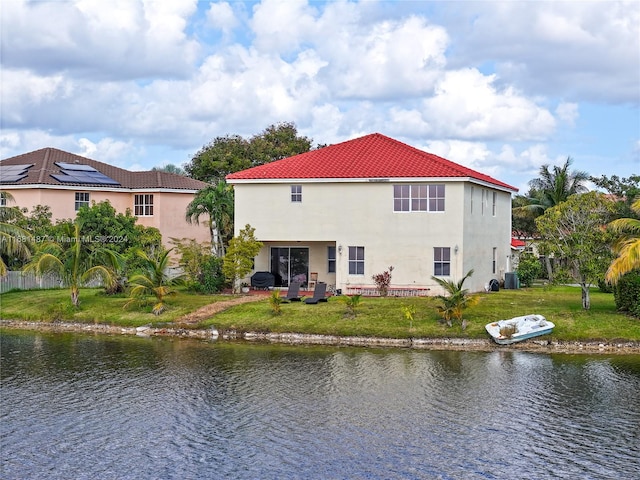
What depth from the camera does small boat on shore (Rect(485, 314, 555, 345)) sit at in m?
29.5

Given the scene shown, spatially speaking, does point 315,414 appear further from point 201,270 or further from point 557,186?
point 557,186

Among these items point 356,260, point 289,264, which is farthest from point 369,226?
point 289,264

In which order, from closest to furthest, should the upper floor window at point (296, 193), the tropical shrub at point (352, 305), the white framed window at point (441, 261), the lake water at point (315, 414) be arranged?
the lake water at point (315, 414)
the tropical shrub at point (352, 305)
the white framed window at point (441, 261)
the upper floor window at point (296, 193)

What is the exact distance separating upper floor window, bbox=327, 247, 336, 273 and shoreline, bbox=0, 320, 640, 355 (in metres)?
10.3

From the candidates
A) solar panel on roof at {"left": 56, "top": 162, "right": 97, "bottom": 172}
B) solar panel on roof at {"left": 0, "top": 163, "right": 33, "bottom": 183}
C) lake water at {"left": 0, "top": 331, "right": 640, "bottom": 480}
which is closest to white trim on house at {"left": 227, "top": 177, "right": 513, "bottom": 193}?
lake water at {"left": 0, "top": 331, "right": 640, "bottom": 480}

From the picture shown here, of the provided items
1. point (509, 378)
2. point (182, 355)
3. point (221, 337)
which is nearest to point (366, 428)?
point (509, 378)

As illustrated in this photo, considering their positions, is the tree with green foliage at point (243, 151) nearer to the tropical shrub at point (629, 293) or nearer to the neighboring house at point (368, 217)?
the neighboring house at point (368, 217)

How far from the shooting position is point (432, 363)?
26562 mm

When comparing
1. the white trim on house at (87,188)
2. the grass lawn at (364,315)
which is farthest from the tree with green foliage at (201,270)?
the white trim on house at (87,188)

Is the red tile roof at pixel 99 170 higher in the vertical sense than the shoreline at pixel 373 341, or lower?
higher

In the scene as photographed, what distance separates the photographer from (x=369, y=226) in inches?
1538

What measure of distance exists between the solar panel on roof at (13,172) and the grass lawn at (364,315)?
11.7m

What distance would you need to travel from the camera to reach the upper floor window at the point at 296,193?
40.0 m

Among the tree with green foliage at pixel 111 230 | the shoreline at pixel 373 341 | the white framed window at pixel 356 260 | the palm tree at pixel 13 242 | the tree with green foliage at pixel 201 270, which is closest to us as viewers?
the shoreline at pixel 373 341
